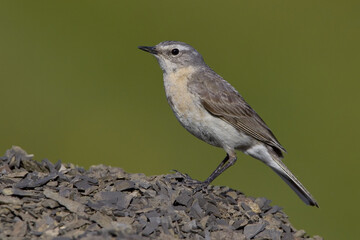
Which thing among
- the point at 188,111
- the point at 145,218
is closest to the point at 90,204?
the point at 145,218

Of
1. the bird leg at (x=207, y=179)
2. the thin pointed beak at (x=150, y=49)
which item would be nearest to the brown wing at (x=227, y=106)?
the bird leg at (x=207, y=179)

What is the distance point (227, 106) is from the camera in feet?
29.8

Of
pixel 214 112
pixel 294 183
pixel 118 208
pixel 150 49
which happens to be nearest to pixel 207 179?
pixel 214 112

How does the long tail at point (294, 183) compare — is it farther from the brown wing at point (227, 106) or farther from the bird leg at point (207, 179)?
the bird leg at point (207, 179)

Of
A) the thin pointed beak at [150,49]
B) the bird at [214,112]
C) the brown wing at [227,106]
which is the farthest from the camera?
the thin pointed beak at [150,49]

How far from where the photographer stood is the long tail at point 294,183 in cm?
895

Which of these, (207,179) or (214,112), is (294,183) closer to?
(207,179)

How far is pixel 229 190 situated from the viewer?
8266 millimetres

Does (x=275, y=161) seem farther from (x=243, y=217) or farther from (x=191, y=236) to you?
(x=191, y=236)

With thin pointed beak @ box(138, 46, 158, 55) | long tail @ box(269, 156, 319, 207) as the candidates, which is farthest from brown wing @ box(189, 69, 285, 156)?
thin pointed beak @ box(138, 46, 158, 55)

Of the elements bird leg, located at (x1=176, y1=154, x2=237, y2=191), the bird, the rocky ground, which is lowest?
the rocky ground

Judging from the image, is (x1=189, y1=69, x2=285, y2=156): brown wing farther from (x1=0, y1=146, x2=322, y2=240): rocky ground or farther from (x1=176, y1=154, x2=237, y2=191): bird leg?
(x1=0, y1=146, x2=322, y2=240): rocky ground

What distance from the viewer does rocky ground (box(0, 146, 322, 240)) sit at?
243 inches

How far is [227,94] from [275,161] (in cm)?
128
